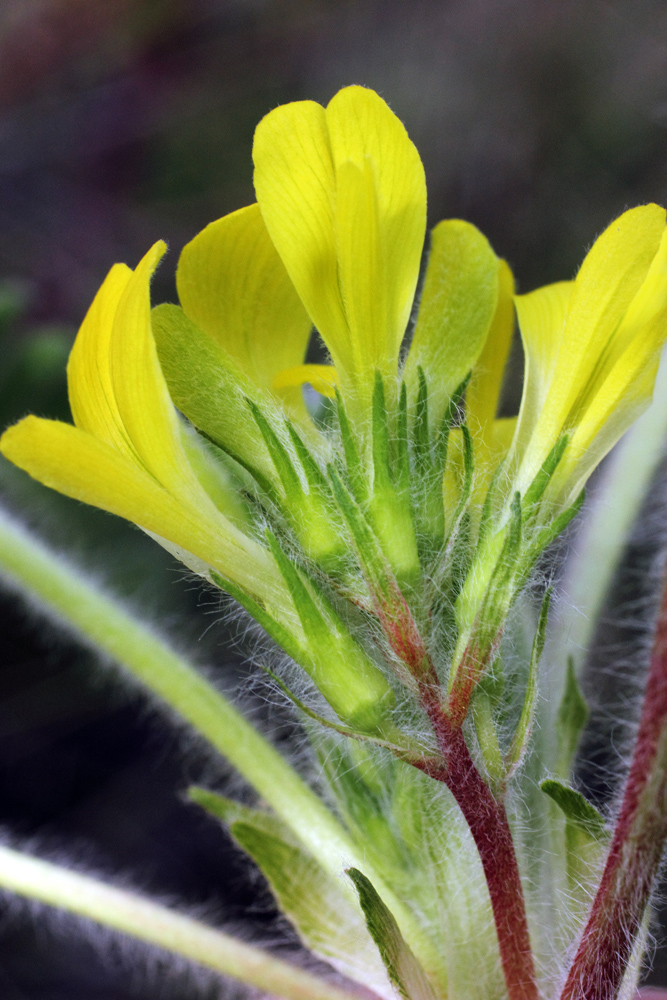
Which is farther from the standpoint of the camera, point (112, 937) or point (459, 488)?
point (112, 937)

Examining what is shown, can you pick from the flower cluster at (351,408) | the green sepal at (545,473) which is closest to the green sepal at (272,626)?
the flower cluster at (351,408)

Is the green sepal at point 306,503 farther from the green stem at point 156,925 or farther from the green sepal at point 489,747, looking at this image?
the green stem at point 156,925

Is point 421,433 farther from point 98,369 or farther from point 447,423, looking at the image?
point 98,369

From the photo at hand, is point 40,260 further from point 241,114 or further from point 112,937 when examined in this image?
point 112,937

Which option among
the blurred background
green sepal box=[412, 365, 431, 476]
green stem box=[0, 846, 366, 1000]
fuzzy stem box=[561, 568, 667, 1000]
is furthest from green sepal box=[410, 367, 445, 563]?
the blurred background

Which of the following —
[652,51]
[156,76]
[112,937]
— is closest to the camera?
[112,937]

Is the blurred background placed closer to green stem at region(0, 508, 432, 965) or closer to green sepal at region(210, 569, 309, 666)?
green stem at region(0, 508, 432, 965)

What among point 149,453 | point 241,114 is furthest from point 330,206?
point 241,114
